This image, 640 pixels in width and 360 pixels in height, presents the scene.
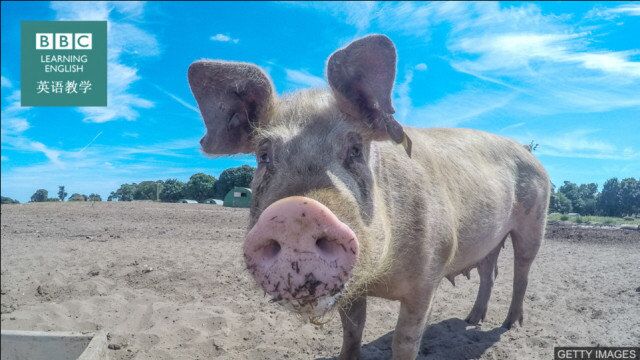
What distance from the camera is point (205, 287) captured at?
19.7 feet

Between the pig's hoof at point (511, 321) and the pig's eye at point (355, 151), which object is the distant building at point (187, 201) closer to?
the pig's hoof at point (511, 321)

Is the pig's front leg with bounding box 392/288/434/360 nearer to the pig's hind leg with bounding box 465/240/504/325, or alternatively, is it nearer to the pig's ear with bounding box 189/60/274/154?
the pig's ear with bounding box 189/60/274/154

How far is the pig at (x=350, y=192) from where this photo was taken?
2.04 meters

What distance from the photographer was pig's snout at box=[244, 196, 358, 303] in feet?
6.51

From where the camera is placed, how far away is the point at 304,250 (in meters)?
1.99

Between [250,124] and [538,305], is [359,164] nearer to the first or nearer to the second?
[250,124]

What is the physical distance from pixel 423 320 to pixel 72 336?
274 cm

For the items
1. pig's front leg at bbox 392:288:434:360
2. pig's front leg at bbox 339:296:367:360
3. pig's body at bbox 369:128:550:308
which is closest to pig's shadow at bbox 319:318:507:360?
pig's front leg at bbox 339:296:367:360

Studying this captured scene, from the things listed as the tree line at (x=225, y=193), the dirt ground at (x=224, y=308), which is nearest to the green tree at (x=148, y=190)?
the tree line at (x=225, y=193)

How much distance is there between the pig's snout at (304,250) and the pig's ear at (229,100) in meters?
1.38

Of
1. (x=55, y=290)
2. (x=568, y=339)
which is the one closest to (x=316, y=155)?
(x=568, y=339)

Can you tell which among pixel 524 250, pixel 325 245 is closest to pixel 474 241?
pixel 524 250

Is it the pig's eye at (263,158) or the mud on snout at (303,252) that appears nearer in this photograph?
the mud on snout at (303,252)

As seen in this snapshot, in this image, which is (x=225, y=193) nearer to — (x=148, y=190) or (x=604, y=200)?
(x=148, y=190)
